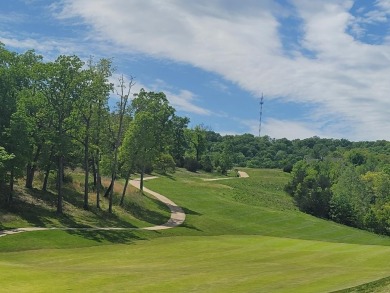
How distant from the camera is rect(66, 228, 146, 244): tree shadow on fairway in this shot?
131 ft

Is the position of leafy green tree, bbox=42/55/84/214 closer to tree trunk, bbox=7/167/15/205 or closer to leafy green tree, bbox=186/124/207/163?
tree trunk, bbox=7/167/15/205

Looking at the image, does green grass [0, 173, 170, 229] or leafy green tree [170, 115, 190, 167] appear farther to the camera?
leafy green tree [170, 115, 190, 167]

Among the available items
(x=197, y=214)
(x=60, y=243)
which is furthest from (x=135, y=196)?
(x=60, y=243)

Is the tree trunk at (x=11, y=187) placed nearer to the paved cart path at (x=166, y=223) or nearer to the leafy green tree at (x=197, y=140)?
the paved cart path at (x=166, y=223)

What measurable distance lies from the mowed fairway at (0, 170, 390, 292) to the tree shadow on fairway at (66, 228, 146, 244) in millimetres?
125

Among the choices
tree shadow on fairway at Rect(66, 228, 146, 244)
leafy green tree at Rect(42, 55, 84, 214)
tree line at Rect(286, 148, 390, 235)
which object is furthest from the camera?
tree line at Rect(286, 148, 390, 235)

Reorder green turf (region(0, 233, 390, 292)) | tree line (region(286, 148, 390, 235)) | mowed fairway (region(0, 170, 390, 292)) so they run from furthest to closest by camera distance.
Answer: tree line (region(286, 148, 390, 235)) < mowed fairway (region(0, 170, 390, 292)) < green turf (region(0, 233, 390, 292))

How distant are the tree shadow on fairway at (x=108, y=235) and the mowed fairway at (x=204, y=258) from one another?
125 millimetres

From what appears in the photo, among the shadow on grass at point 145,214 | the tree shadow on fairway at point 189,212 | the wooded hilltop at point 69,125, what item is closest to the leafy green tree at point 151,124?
the wooded hilltop at point 69,125

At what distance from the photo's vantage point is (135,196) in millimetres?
62719

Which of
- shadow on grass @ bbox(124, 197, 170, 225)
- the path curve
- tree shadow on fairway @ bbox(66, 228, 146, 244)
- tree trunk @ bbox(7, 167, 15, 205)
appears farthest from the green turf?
tree trunk @ bbox(7, 167, 15, 205)

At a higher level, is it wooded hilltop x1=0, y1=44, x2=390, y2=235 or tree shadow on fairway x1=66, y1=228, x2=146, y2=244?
wooded hilltop x1=0, y1=44, x2=390, y2=235

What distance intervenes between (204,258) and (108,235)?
43.0ft

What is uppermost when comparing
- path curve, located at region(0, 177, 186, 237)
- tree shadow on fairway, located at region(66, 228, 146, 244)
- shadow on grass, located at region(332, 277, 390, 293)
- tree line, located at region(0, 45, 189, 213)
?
tree line, located at region(0, 45, 189, 213)
